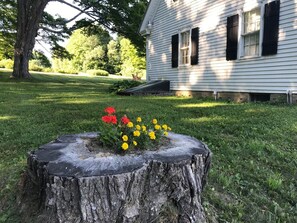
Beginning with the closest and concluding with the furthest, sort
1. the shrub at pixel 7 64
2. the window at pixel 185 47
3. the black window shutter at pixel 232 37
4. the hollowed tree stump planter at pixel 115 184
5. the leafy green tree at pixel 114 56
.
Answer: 1. the hollowed tree stump planter at pixel 115 184
2. the black window shutter at pixel 232 37
3. the window at pixel 185 47
4. the shrub at pixel 7 64
5. the leafy green tree at pixel 114 56

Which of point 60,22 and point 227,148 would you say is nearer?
point 227,148

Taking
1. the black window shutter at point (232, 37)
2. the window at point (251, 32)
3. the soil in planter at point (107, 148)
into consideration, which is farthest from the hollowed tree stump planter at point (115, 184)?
the black window shutter at point (232, 37)

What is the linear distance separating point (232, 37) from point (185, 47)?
9.35 ft

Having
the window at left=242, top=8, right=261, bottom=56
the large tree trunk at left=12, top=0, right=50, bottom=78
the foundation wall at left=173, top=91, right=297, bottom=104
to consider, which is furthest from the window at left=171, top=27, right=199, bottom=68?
the large tree trunk at left=12, top=0, right=50, bottom=78

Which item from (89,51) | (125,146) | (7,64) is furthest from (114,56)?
(125,146)

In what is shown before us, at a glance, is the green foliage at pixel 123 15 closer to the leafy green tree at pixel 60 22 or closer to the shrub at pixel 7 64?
the leafy green tree at pixel 60 22

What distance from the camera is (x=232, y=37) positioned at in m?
8.24

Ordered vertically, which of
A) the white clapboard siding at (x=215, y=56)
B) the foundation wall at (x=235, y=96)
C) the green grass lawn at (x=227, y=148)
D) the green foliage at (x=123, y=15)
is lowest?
the green grass lawn at (x=227, y=148)

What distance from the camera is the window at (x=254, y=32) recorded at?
6887mm

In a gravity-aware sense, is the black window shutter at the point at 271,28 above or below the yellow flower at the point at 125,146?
above

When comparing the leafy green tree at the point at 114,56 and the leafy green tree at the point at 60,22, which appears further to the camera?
the leafy green tree at the point at 114,56

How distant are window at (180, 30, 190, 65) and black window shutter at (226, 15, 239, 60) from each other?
8.05 feet

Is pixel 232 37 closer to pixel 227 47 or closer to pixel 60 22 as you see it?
pixel 227 47

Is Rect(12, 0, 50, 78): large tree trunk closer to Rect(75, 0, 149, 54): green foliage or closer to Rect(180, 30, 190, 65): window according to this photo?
Rect(75, 0, 149, 54): green foliage
